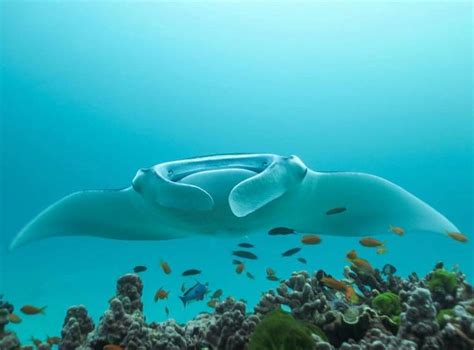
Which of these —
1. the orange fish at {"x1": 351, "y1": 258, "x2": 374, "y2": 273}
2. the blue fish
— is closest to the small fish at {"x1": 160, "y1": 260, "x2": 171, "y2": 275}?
the blue fish

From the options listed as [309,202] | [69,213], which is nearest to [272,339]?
[309,202]

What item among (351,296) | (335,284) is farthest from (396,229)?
(351,296)

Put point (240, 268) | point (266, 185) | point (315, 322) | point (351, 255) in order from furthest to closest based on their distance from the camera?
point (240, 268)
point (351, 255)
point (266, 185)
point (315, 322)

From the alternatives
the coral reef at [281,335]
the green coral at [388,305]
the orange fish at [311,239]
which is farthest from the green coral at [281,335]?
the orange fish at [311,239]

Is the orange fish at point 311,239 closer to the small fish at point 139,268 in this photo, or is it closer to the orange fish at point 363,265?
the orange fish at point 363,265

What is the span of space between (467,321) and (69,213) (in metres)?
5.31

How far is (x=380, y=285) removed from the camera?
5602mm

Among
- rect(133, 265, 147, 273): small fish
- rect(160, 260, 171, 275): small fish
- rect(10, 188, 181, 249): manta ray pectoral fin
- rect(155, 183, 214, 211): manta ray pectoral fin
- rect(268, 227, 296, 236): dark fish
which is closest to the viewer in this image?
rect(155, 183, 214, 211): manta ray pectoral fin

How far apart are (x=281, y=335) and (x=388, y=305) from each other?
1673 mm

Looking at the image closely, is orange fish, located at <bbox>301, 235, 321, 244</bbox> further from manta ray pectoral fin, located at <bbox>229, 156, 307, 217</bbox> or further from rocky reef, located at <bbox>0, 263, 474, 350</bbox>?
manta ray pectoral fin, located at <bbox>229, 156, 307, 217</bbox>

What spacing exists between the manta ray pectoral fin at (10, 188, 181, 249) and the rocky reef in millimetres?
854

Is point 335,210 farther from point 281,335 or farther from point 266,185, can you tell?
point 281,335

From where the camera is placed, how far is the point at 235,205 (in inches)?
165

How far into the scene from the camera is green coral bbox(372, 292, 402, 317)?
3.97m
